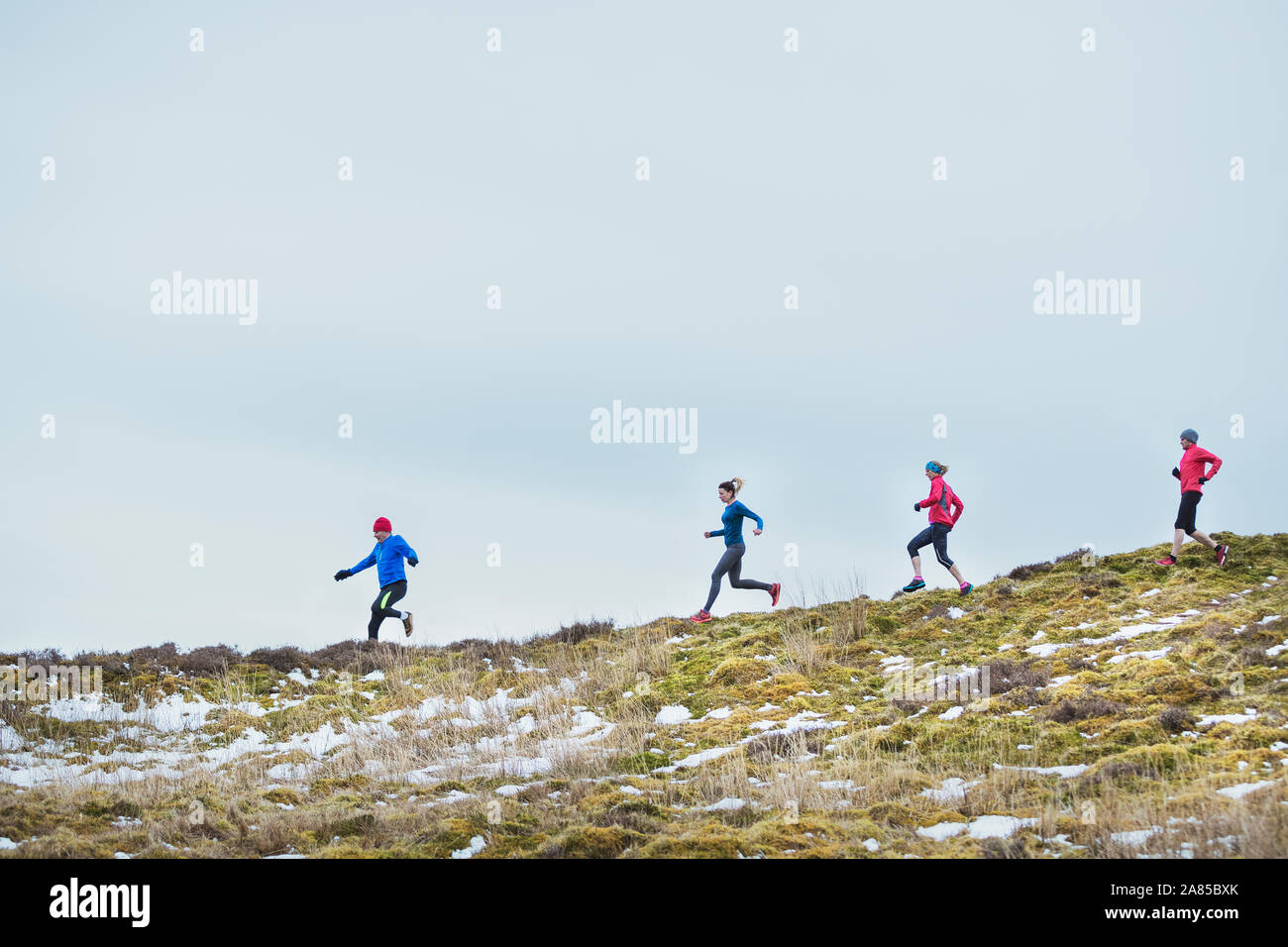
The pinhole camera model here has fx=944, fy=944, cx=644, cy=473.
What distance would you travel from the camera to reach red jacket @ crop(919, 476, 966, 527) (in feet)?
57.7

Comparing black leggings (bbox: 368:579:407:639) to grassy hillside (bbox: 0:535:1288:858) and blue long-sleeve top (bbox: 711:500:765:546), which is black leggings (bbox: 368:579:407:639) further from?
blue long-sleeve top (bbox: 711:500:765:546)

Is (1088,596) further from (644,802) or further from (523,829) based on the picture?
(523,829)

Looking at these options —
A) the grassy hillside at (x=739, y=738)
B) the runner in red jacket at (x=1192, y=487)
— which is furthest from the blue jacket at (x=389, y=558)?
the runner in red jacket at (x=1192, y=487)

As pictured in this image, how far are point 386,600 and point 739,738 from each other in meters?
9.23

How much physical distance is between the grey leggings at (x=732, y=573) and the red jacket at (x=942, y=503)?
132 inches

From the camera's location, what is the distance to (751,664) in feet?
46.7

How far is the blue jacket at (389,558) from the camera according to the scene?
18.0 m

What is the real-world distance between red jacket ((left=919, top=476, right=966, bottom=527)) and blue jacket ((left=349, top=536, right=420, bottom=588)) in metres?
9.81

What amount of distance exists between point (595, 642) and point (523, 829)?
1003 cm
